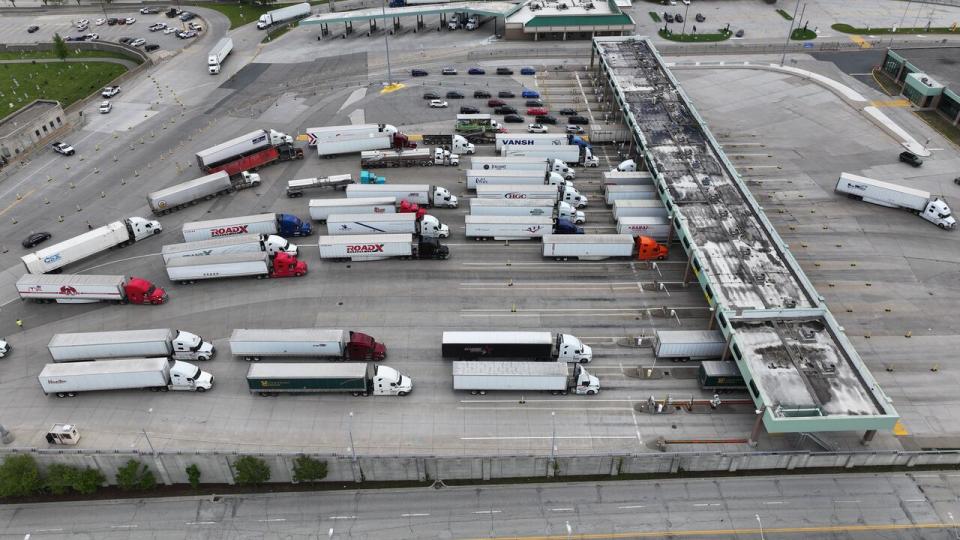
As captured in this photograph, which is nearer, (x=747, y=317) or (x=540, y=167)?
(x=747, y=317)

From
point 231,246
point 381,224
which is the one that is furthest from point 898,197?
point 231,246

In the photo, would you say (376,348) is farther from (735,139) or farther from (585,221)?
(735,139)

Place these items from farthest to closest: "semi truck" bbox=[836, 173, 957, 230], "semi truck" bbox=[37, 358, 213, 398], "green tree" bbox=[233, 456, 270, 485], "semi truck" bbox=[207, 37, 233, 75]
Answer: "semi truck" bbox=[207, 37, 233, 75]
"semi truck" bbox=[836, 173, 957, 230]
"semi truck" bbox=[37, 358, 213, 398]
"green tree" bbox=[233, 456, 270, 485]

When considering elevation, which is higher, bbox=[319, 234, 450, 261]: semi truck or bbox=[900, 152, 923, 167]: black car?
bbox=[900, 152, 923, 167]: black car

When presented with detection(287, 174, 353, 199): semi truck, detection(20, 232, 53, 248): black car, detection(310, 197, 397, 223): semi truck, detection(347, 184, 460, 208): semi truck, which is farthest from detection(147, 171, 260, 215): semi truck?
detection(347, 184, 460, 208): semi truck

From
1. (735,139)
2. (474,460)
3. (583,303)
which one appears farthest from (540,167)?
(474,460)

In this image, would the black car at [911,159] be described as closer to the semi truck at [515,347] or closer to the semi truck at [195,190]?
the semi truck at [515,347]

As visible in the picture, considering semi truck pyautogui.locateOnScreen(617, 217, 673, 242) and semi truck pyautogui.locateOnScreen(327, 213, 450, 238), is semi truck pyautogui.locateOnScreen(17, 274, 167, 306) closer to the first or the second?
semi truck pyautogui.locateOnScreen(327, 213, 450, 238)
